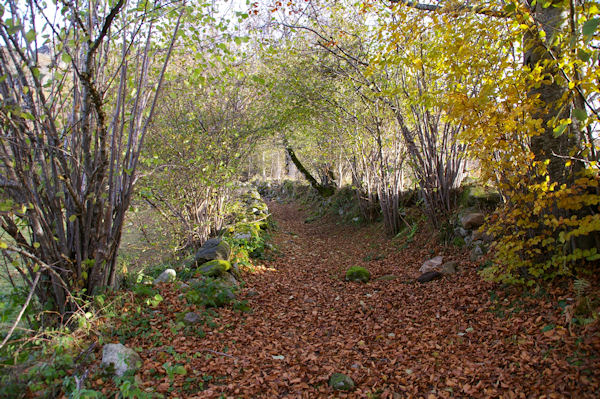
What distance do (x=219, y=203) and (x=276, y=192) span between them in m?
15.8

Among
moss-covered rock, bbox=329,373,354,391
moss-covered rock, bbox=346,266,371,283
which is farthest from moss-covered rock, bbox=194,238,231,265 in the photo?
moss-covered rock, bbox=329,373,354,391

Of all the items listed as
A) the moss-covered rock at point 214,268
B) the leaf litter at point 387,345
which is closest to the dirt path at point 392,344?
the leaf litter at point 387,345

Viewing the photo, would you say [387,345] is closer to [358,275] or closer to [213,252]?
[358,275]

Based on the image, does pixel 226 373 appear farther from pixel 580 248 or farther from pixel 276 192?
pixel 276 192

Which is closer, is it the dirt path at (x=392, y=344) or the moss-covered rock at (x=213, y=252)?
the dirt path at (x=392, y=344)

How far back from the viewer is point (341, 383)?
3014mm

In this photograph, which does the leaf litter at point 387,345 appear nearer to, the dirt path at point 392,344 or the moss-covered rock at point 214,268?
the dirt path at point 392,344

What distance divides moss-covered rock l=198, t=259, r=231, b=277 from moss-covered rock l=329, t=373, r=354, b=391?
2.77 metres

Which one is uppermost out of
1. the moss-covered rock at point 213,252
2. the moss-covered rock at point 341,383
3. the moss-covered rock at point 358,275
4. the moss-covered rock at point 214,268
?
the moss-covered rock at point 213,252

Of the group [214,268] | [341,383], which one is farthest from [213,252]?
[341,383]

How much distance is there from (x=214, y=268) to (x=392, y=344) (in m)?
2.87

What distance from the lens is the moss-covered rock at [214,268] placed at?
5309mm

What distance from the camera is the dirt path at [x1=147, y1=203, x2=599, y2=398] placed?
282cm

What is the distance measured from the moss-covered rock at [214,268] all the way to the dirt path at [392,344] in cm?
48
